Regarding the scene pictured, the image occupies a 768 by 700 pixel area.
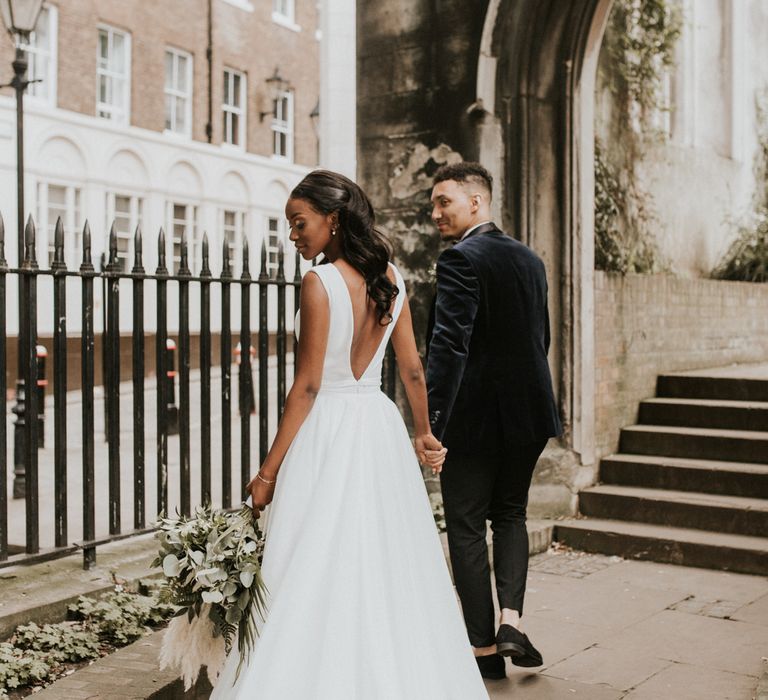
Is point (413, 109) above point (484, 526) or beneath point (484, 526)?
above

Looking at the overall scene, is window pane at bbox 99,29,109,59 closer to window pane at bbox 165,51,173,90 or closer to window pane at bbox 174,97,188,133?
window pane at bbox 165,51,173,90

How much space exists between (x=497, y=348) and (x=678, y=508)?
309cm

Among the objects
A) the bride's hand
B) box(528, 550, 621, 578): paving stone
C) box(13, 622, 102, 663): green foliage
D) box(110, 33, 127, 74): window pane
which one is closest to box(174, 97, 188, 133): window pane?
box(110, 33, 127, 74): window pane

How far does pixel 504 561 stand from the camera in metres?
4.22

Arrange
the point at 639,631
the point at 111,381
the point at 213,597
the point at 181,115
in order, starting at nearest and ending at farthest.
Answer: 1. the point at 213,597
2. the point at 639,631
3. the point at 111,381
4. the point at 181,115

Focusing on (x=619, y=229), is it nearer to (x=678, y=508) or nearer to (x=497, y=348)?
(x=678, y=508)

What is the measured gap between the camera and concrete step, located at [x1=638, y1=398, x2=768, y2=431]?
752 centimetres

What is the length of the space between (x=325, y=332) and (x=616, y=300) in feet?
15.9

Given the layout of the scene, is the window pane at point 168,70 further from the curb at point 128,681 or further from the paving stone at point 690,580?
the curb at point 128,681

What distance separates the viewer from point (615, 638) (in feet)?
15.9

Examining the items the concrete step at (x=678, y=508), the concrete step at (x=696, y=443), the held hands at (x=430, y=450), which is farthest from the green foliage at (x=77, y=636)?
the concrete step at (x=696, y=443)

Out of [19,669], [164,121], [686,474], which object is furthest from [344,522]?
[164,121]

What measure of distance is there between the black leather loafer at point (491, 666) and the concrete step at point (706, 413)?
13.2ft

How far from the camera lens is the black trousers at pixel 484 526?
13.4 ft
